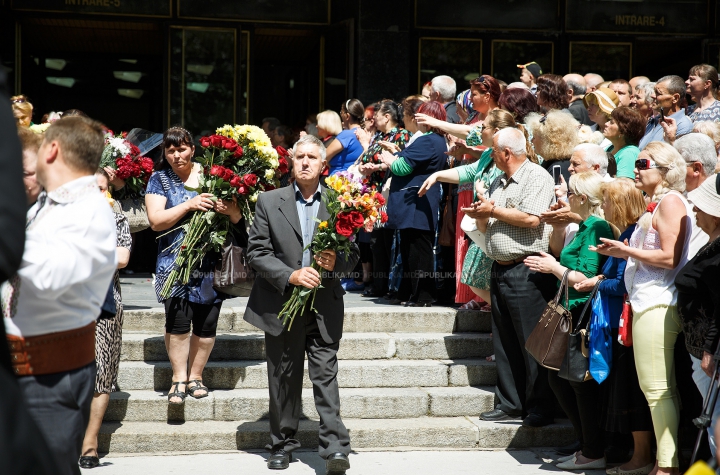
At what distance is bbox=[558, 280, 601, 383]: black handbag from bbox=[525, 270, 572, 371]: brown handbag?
0.05 meters

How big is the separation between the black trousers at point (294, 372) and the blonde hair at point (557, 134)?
241cm

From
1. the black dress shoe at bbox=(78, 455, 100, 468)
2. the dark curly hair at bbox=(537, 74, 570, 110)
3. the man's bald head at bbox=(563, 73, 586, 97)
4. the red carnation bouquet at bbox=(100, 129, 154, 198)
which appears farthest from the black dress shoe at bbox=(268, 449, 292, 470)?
the man's bald head at bbox=(563, 73, 586, 97)

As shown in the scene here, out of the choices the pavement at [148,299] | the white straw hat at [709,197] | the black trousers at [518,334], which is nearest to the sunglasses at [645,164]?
the white straw hat at [709,197]

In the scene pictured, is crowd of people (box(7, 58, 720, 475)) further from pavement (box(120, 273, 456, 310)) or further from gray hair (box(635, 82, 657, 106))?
pavement (box(120, 273, 456, 310))

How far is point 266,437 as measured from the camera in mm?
6219

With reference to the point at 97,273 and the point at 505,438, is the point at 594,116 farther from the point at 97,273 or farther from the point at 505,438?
the point at 97,273

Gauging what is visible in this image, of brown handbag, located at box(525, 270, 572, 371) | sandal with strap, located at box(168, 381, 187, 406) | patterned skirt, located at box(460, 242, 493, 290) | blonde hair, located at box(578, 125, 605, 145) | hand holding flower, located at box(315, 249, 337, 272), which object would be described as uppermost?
blonde hair, located at box(578, 125, 605, 145)

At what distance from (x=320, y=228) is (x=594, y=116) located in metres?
3.54

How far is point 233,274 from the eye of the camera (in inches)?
244

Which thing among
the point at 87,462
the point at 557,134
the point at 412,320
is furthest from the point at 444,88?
the point at 87,462

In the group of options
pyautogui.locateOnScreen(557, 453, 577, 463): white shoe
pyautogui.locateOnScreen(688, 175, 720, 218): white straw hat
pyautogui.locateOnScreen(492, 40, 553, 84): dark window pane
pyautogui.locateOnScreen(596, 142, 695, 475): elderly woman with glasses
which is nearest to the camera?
pyautogui.locateOnScreen(688, 175, 720, 218): white straw hat

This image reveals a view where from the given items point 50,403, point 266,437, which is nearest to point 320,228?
point 266,437

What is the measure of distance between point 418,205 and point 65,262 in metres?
5.03

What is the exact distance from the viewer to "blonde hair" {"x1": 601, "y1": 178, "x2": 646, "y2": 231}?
5.57 metres
